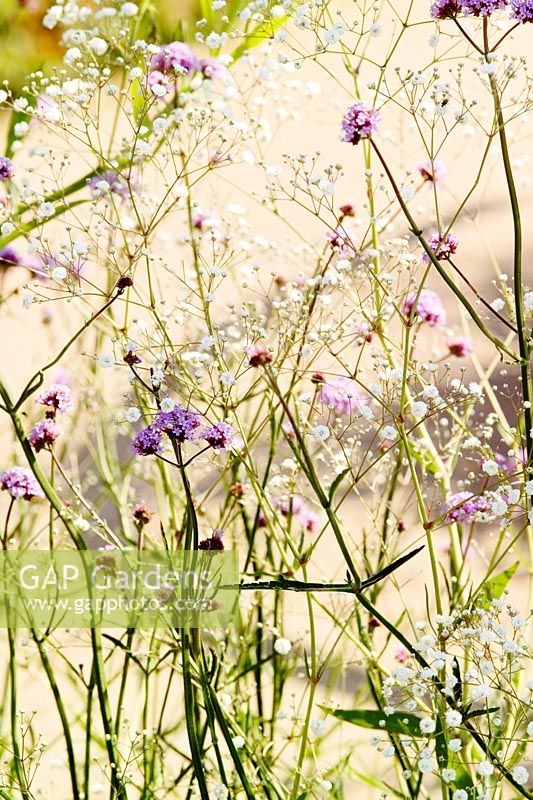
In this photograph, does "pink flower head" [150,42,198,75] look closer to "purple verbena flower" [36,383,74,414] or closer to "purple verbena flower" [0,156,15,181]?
"purple verbena flower" [0,156,15,181]

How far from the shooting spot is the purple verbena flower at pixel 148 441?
70 cm

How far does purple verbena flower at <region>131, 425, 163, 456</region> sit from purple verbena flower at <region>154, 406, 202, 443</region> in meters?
0.01

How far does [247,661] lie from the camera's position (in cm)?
106

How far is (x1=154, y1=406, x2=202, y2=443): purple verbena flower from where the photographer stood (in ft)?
2.24

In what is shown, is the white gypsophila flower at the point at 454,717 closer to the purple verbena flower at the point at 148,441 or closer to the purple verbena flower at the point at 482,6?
the purple verbena flower at the point at 148,441

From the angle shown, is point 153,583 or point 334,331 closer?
point 334,331

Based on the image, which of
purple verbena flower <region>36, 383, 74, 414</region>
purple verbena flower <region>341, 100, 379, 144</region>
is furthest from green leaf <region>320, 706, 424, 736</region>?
purple verbena flower <region>341, 100, 379, 144</region>

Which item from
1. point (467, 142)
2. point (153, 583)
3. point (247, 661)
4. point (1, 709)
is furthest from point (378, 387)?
point (467, 142)

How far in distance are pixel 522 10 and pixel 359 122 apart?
0.14 meters

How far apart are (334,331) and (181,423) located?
18cm

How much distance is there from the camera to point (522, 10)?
68 centimetres

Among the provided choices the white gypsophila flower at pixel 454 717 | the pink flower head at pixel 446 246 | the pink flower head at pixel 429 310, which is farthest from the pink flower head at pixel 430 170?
the white gypsophila flower at pixel 454 717

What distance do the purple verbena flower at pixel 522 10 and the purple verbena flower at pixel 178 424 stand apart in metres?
0.36

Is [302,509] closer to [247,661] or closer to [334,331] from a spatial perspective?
[247,661]
